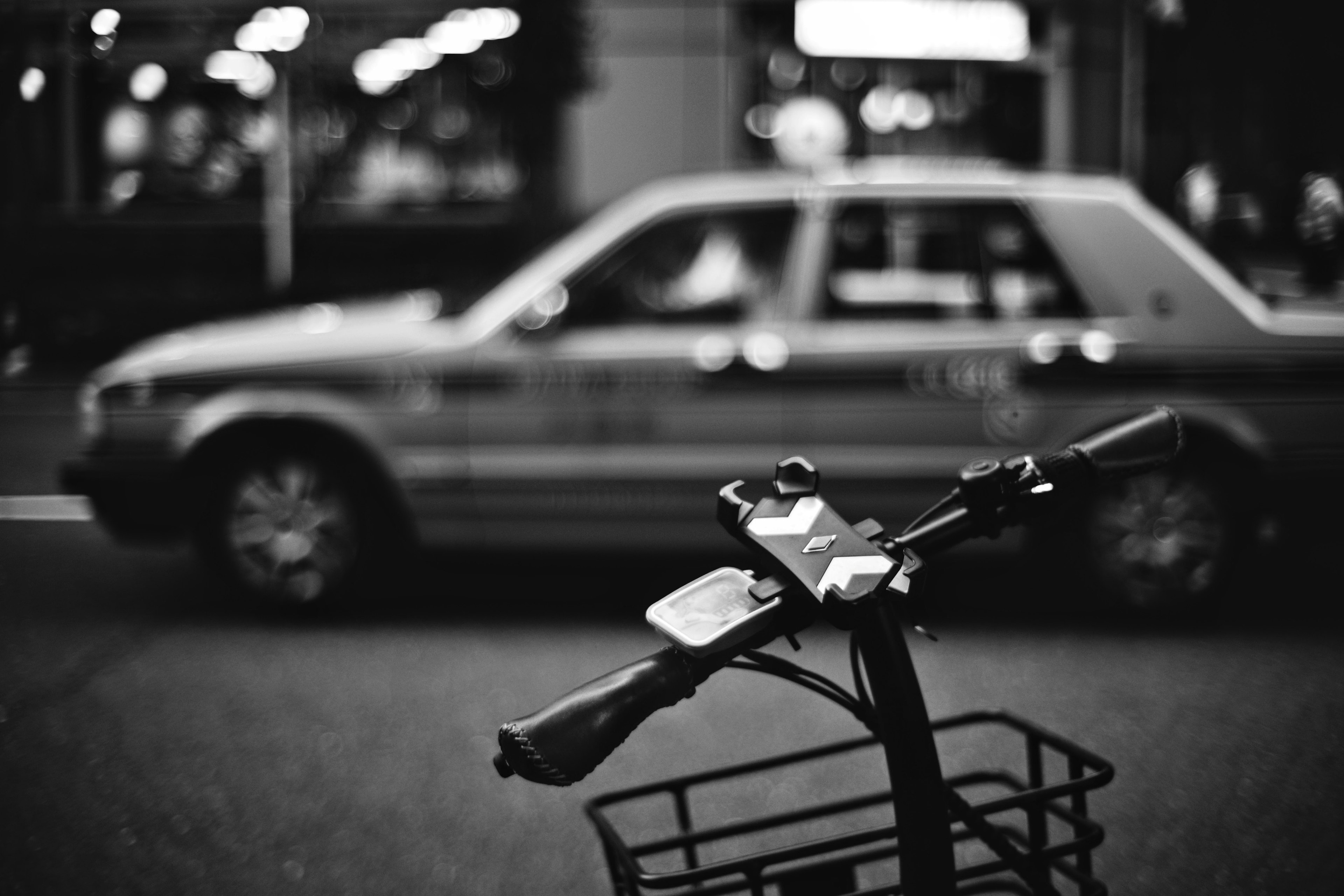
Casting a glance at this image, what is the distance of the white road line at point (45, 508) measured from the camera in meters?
7.07

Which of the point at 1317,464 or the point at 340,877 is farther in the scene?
the point at 1317,464

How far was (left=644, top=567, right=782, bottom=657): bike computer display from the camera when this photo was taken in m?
1.36

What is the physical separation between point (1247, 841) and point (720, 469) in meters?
2.33

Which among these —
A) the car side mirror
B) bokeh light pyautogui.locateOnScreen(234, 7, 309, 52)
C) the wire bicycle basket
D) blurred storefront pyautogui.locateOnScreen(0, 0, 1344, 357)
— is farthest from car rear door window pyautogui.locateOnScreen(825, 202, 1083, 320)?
bokeh light pyautogui.locateOnScreen(234, 7, 309, 52)

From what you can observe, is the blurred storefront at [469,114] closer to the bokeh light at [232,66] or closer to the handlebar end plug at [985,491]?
the bokeh light at [232,66]

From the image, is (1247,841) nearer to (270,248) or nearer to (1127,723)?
(1127,723)

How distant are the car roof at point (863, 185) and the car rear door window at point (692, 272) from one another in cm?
7

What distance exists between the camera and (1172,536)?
5.21 metres

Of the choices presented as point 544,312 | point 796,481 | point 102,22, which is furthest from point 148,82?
point 796,481

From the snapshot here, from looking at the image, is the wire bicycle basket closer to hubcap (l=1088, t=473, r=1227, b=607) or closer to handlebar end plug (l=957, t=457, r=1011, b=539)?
handlebar end plug (l=957, t=457, r=1011, b=539)

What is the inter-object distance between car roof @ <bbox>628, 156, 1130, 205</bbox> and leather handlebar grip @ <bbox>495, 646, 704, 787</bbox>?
411cm

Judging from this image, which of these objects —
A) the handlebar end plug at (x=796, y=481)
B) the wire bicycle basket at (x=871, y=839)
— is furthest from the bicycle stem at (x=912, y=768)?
the handlebar end plug at (x=796, y=481)

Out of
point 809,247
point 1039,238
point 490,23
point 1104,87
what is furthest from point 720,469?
point 1104,87

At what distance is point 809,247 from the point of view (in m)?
5.26
